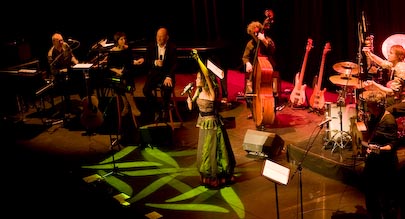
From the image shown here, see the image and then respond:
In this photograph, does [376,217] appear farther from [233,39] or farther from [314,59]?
[233,39]

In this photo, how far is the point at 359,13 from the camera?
31.4ft

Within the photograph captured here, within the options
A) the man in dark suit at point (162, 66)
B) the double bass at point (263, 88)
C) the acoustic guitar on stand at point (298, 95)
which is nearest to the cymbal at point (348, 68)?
the double bass at point (263, 88)

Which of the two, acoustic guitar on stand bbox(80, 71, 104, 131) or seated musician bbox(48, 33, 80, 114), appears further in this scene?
seated musician bbox(48, 33, 80, 114)

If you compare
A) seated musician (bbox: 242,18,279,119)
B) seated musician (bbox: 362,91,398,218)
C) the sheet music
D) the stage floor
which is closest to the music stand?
the sheet music

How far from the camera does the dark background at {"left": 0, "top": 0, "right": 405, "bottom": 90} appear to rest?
988cm

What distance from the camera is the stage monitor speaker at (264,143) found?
8008 millimetres

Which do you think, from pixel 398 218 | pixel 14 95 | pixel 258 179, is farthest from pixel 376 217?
pixel 14 95

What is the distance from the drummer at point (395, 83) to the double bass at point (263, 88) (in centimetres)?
152

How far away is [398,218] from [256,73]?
356 cm

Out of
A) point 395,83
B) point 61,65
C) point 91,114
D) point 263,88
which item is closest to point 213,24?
point 61,65

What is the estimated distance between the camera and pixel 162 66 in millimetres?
9344

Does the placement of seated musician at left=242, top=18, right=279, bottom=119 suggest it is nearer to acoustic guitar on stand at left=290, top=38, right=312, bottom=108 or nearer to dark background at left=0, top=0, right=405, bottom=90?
acoustic guitar on stand at left=290, top=38, right=312, bottom=108

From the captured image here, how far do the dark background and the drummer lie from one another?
71.4 inches

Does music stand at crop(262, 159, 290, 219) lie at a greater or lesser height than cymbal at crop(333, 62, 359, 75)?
lesser
